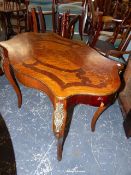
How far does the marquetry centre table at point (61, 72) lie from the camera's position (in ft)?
4.04

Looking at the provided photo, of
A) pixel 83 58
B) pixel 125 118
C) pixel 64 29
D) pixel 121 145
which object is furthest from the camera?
pixel 64 29

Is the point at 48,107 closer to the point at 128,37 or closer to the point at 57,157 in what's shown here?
the point at 57,157

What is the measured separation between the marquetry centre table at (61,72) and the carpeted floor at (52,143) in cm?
14

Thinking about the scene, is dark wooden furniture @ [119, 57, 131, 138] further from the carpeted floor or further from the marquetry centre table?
the marquetry centre table

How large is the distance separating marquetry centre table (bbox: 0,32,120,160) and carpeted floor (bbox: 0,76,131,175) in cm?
14

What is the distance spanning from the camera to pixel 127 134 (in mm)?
1844

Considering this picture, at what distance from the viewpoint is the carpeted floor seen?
1539 millimetres

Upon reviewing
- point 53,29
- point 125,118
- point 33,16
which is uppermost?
point 33,16

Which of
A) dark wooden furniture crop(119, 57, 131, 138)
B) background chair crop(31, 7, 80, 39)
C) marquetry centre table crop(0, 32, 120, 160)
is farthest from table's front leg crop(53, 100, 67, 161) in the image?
background chair crop(31, 7, 80, 39)

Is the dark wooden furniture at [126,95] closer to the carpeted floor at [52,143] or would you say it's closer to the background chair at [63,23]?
the carpeted floor at [52,143]

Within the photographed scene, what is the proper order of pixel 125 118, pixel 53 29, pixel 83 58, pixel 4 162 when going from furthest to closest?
1. pixel 53 29
2. pixel 125 118
3. pixel 83 58
4. pixel 4 162

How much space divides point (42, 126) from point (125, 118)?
898mm

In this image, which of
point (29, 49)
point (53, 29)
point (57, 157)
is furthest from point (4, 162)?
point (53, 29)

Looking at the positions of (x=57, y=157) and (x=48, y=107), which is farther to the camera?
(x=48, y=107)
